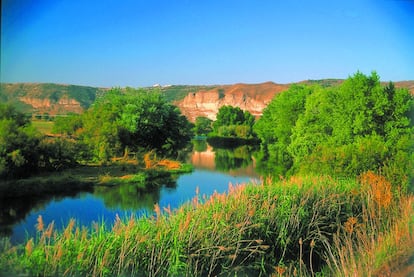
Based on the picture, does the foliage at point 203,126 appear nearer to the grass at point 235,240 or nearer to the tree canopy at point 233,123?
the tree canopy at point 233,123

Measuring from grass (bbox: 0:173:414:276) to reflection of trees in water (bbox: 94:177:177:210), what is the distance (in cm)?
518

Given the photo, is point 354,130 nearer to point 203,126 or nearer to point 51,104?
point 51,104

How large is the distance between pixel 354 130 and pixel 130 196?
6.16 meters

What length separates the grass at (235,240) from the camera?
9.11 feet

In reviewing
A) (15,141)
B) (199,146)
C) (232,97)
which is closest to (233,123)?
(199,146)

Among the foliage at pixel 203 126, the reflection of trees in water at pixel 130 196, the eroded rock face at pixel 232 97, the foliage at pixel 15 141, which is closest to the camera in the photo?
the foliage at pixel 15 141

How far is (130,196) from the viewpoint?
11.5m

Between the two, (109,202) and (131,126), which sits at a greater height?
(131,126)

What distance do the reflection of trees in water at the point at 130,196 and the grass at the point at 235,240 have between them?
518 centimetres

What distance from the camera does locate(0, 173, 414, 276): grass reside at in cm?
278

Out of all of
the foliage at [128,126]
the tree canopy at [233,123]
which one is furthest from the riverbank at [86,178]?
the tree canopy at [233,123]

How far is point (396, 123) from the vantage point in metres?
10.5

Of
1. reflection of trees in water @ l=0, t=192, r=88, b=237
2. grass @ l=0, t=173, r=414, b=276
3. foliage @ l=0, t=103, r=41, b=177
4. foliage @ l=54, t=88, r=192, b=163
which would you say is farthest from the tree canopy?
grass @ l=0, t=173, r=414, b=276

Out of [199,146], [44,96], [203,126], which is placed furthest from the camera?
[203,126]
